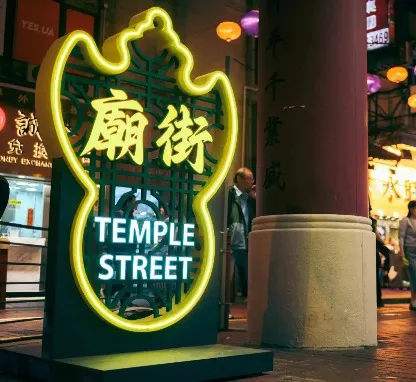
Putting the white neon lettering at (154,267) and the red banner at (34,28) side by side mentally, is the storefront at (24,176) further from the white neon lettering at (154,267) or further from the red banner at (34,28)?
the white neon lettering at (154,267)

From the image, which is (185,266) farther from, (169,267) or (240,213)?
(240,213)

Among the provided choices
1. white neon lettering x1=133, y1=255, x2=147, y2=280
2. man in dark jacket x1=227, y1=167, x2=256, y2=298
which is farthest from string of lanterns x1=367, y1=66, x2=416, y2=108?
white neon lettering x1=133, y1=255, x2=147, y2=280

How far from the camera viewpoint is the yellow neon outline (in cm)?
412

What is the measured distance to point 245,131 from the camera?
56.1 ft

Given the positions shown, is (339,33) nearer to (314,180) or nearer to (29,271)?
(314,180)

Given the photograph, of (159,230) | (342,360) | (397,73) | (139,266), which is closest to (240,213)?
(342,360)

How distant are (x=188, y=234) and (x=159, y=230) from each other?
1.06 feet

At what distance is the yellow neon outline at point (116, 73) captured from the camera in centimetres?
412

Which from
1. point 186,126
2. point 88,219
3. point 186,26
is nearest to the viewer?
point 88,219

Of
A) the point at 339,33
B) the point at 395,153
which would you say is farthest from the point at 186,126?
the point at 395,153

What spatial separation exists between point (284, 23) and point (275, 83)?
0.59 metres

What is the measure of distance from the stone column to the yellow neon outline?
1.32 metres

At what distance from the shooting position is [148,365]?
12.9ft

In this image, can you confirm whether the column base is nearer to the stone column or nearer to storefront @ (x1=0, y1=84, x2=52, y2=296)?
the stone column
